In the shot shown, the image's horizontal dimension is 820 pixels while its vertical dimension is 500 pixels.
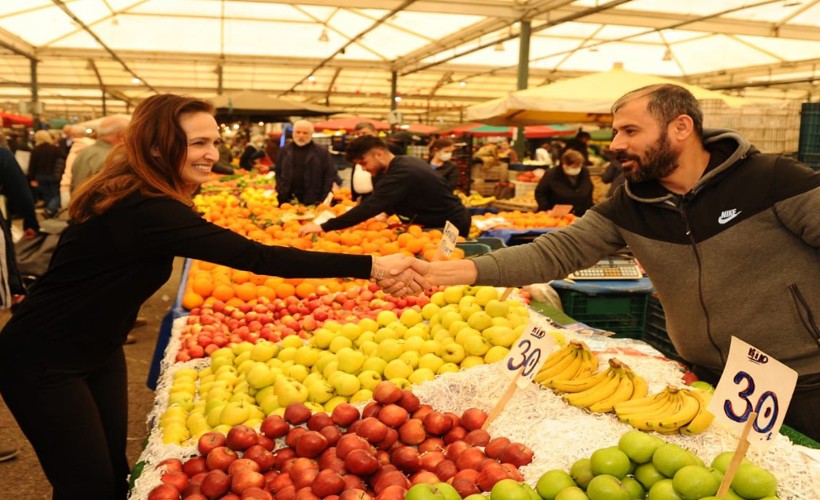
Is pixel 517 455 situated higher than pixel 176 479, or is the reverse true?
pixel 517 455

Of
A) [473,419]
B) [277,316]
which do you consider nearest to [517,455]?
[473,419]

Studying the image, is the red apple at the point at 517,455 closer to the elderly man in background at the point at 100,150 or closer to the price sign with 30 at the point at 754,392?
the price sign with 30 at the point at 754,392

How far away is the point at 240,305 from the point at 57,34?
1641cm

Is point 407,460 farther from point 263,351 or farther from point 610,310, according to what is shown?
point 610,310

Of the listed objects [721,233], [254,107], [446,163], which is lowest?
[721,233]

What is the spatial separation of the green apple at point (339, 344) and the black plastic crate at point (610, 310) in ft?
6.00

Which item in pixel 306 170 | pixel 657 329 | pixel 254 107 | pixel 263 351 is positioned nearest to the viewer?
pixel 263 351

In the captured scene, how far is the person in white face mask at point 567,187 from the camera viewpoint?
811 cm

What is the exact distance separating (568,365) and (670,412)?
1.69 feet

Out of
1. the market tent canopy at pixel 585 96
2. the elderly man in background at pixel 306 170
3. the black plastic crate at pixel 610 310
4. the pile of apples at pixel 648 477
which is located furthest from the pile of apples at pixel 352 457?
the elderly man in background at pixel 306 170

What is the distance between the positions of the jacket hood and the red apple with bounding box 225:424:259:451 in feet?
5.11

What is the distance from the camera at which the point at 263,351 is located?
296cm

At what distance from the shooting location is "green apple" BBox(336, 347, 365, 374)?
265cm

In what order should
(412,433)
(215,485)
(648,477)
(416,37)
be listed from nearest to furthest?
(648,477)
(215,485)
(412,433)
(416,37)
